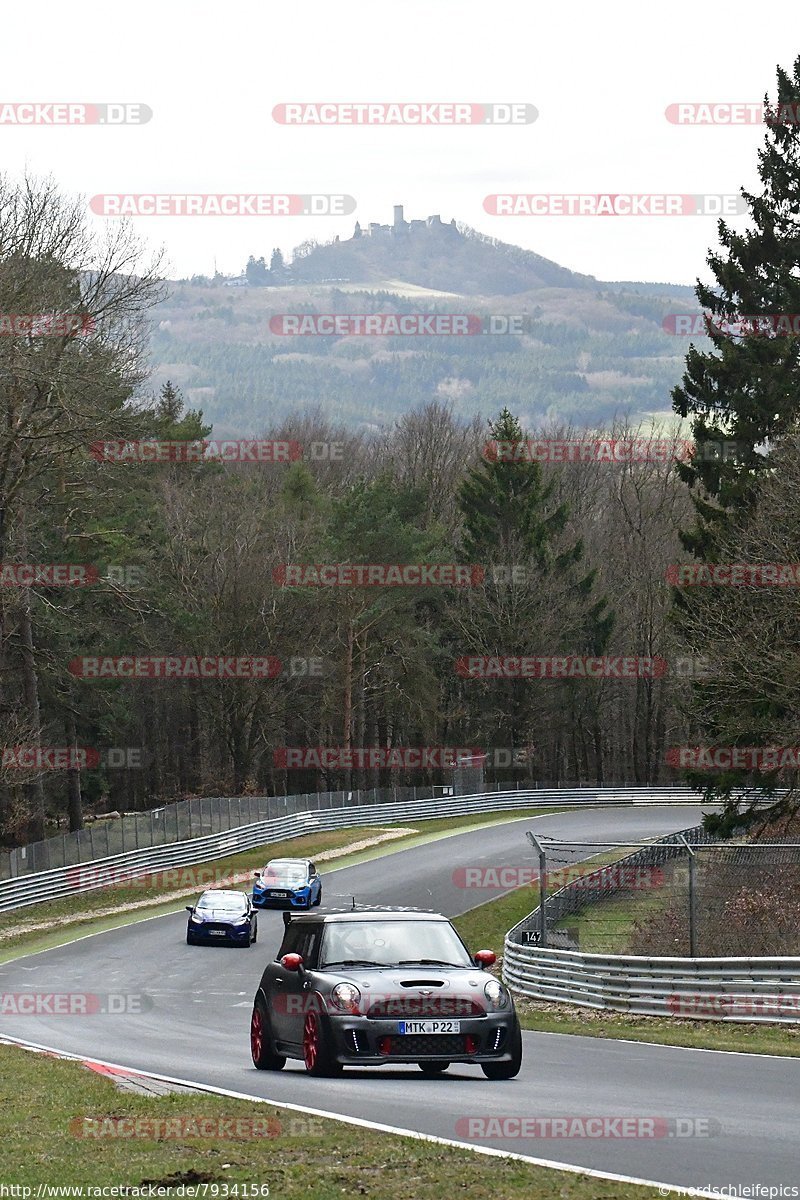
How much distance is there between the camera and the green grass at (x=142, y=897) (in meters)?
39.0

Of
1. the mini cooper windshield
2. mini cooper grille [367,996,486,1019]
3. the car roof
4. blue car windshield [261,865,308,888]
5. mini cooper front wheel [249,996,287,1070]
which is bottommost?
blue car windshield [261,865,308,888]

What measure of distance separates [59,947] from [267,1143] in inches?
1094

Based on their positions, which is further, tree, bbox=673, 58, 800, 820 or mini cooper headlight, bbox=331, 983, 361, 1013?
tree, bbox=673, 58, 800, 820

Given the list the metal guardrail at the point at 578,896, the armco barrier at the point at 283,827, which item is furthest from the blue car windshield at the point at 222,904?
the metal guardrail at the point at 578,896

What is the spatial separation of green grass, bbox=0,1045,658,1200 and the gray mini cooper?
57.3 inches

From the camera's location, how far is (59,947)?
3644 cm

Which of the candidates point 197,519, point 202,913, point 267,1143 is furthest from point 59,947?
point 197,519

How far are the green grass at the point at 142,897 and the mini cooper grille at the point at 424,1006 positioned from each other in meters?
23.7

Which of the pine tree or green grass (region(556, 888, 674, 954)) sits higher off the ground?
the pine tree

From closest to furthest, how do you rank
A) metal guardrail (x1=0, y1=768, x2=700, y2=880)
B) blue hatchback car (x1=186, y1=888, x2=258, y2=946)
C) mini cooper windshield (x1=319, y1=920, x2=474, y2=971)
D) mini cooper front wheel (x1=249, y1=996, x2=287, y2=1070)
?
mini cooper windshield (x1=319, y1=920, x2=474, y2=971) < mini cooper front wheel (x1=249, y1=996, x2=287, y2=1070) < blue hatchback car (x1=186, y1=888, x2=258, y2=946) < metal guardrail (x1=0, y1=768, x2=700, y2=880)

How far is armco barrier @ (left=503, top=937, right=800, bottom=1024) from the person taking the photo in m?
19.4

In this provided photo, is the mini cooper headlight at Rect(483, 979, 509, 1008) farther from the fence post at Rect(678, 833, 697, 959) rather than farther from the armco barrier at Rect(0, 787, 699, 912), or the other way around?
the armco barrier at Rect(0, 787, 699, 912)

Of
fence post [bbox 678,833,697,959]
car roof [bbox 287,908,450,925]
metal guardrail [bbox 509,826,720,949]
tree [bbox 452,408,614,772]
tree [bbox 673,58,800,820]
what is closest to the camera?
car roof [bbox 287,908,450,925]

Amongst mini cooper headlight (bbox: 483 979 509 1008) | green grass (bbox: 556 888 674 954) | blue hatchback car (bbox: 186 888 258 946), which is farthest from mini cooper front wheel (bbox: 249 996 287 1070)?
blue hatchback car (bbox: 186 888 258 946)
